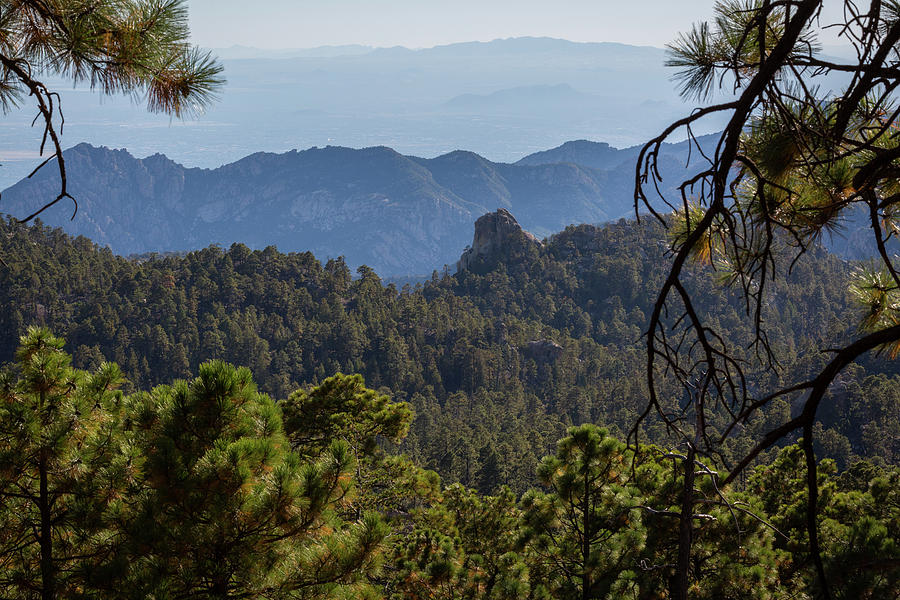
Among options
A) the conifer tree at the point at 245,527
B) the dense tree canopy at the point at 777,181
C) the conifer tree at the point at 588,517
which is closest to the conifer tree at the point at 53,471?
the conifer tree at the point at 245,527

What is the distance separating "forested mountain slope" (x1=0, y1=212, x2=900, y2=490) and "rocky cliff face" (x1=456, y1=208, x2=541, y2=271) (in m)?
5.23

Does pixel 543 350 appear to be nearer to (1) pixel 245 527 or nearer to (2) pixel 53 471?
(2) pixel 53 471

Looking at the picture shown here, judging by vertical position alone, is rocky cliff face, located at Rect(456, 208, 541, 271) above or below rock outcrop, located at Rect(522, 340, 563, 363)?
above

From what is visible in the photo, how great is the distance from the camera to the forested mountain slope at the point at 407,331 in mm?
43750

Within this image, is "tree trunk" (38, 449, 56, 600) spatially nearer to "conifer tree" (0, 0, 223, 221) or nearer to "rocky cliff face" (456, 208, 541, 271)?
"conifer tree" (0, 0, 223, 221)

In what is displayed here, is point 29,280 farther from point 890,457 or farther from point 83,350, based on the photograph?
point 890,457

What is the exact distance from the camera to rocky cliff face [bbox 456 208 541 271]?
71.1 metres

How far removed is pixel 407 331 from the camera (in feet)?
185

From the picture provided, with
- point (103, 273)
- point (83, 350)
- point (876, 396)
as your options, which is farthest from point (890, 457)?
point (103, 273)

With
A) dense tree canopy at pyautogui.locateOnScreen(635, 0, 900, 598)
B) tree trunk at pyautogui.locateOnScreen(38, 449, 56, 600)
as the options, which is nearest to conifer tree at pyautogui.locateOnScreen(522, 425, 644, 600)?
dense tree canopy at pyautogui.locateOnScreen(635, 0, 900, 598)

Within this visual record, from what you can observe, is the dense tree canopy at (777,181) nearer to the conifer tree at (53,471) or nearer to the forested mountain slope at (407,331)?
the conifer tree at (53,471)

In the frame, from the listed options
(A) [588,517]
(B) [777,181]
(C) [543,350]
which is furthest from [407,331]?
(B) [777,181]

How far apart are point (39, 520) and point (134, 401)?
1033 millimetres

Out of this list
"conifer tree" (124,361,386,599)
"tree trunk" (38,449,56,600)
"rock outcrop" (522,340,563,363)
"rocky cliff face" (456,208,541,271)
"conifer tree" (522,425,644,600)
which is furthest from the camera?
Result: "rocky cliff face" (456,208,541,271)
